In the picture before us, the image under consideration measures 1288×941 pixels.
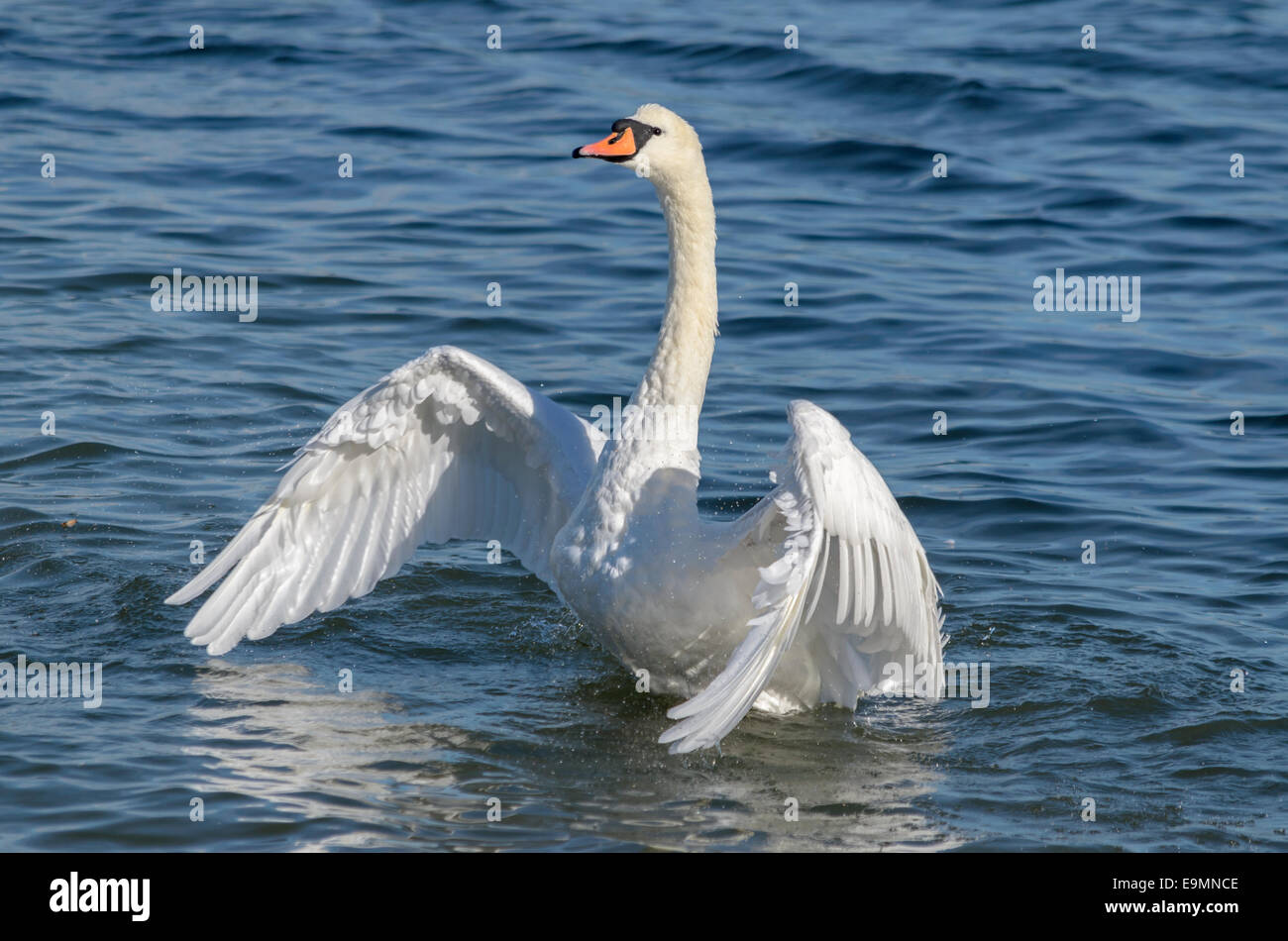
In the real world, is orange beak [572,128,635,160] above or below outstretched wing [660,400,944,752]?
above

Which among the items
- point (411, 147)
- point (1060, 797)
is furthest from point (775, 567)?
point (411, 147)

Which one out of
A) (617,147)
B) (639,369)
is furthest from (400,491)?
(639,369)

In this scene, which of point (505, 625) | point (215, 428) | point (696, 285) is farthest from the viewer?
point (215, 428)

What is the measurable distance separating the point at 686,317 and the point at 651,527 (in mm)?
862

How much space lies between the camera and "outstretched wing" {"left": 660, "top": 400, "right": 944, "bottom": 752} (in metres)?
5.51

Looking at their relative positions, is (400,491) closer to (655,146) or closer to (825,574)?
(655,146)

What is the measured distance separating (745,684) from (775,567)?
39 centimetres

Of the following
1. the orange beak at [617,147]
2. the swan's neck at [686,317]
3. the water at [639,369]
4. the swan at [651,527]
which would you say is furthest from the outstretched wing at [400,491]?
the orange beak at [617,147]

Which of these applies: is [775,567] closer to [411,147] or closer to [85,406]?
[85,406]

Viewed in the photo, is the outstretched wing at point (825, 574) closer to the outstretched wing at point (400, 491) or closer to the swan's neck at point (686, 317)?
the swan's neck at point (686, 317)

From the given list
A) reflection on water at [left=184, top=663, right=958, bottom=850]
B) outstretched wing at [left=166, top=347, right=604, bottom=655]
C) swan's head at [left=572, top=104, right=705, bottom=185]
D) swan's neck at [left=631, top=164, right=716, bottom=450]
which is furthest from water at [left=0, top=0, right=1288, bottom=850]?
swan's head at [left=572, top=104, right=705, bottom=185]

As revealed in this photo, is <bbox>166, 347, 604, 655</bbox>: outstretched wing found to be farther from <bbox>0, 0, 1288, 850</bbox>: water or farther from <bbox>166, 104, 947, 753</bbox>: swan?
<bbox>0, 0, 1288, 850</bbox>: water

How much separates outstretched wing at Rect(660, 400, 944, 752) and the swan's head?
4.13 ft

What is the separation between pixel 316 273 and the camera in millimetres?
12797
